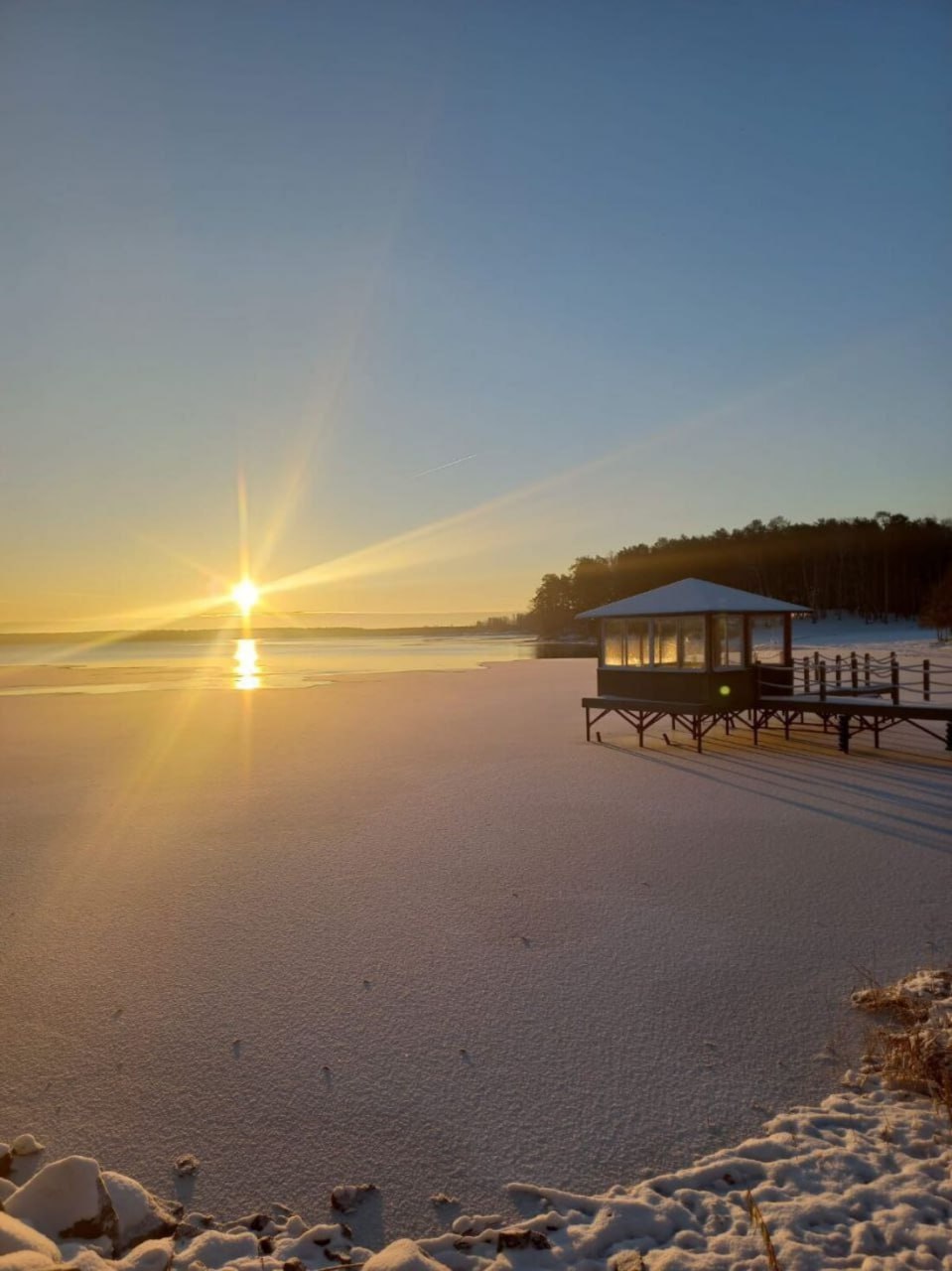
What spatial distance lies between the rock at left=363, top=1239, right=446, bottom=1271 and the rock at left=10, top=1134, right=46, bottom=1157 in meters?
1.87

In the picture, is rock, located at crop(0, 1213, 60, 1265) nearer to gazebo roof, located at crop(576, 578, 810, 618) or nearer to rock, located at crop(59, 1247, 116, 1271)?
rock, located at crop(59, 1247, 116, 1271)

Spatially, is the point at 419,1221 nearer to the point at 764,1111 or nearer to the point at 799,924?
the point at 764,1111

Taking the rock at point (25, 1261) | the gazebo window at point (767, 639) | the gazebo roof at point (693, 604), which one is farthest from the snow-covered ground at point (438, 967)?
the gazebo window at point (767, 639)

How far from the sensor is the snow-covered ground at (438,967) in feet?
13.0

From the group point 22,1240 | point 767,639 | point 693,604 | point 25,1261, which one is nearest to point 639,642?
point 693,604

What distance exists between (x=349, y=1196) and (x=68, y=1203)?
119 centimetres

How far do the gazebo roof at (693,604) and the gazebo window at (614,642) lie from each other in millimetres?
438

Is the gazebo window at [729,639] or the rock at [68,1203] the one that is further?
the gazebo window at [729,639]

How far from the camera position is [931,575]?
233ft

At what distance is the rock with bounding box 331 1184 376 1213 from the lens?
3543 mm

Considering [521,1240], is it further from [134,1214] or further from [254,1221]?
[134,1214]

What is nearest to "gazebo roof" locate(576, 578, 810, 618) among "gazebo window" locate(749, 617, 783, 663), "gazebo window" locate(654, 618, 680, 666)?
A: "gazebo window" locate(654, 618, 680, 666)

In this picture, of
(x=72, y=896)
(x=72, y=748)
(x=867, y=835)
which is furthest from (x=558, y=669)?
(x=72, y=896)

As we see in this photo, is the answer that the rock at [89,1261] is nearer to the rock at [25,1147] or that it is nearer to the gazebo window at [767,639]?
the rock at [25,1147]
